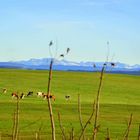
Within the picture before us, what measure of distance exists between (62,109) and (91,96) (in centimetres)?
1122

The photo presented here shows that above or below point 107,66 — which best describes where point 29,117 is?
below

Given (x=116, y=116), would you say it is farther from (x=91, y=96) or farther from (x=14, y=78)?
(x=14, y=78)

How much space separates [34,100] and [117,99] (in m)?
7.52

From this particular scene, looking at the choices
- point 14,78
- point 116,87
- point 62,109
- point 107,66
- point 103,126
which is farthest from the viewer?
point 14,78

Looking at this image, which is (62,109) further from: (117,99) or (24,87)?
(24,87)

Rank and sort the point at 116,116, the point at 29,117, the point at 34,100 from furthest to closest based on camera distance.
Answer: the point at 34,100 < the point at 116,116 < the point at 29,117

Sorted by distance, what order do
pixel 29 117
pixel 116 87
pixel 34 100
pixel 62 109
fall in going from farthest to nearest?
1. pixel 116 87
2. pixel 34 100
3. pixel 62 109
4. pixel 29 117

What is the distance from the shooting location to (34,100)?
35.3 meters

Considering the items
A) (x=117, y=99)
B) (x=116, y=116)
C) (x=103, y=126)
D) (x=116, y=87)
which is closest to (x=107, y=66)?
(x=103, y=126)

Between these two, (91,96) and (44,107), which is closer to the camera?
(44,107)

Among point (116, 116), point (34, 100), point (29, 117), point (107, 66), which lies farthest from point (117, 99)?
point (107, 66)

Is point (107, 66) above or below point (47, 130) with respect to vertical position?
above

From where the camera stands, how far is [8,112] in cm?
2691

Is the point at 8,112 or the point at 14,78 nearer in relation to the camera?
the point at 8,112
